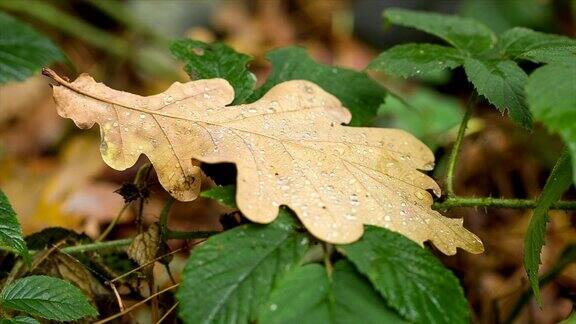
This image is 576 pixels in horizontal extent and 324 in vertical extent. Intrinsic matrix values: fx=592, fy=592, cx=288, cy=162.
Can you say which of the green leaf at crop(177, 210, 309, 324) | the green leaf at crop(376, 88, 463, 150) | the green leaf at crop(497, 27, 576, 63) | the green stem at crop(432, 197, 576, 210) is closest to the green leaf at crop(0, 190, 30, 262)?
the green leaf at crop(177, 210, 309, 324)

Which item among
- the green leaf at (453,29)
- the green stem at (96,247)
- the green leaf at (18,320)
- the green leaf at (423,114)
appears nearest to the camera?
the green leaf at (18,320)

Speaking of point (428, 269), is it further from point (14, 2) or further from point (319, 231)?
point (14, 2)

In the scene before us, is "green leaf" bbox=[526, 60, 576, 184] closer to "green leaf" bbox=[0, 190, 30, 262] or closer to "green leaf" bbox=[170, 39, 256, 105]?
"green leaf" bbox=[170, 39, 256, 105]

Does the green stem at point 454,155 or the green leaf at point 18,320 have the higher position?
the green stem at point 454,155

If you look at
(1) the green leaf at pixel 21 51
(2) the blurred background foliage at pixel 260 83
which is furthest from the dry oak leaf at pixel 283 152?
(1) the green leaf at pixel 21 51

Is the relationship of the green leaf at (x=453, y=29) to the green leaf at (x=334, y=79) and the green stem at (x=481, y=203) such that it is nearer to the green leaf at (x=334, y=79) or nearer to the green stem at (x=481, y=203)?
the green leaf at (x=334, y=79)

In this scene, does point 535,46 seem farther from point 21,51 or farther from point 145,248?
point 21,51
